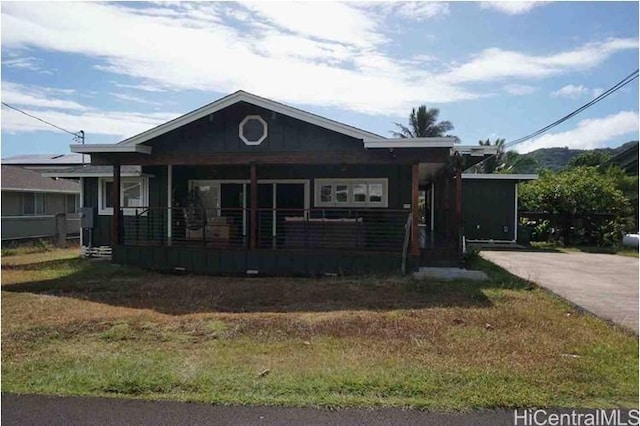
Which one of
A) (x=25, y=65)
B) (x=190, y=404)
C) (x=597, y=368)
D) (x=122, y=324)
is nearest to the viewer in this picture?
(x=190, y=404)

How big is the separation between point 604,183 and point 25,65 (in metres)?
20.8

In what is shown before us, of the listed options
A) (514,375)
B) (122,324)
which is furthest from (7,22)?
(514,375)

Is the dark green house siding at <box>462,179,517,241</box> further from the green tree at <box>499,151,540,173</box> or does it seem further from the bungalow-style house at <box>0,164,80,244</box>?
the green tree at <box>499,151,540,173</box>

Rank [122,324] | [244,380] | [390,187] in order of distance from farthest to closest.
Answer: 1. [390,187]
2. [122,324]
3. [244,380]

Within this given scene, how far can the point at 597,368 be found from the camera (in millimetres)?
4715

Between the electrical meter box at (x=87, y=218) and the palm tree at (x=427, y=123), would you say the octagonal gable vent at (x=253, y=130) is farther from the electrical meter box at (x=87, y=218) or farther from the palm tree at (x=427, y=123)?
A: the palm tree at (x=427, y=123)

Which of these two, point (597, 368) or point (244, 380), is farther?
point (597, 368)

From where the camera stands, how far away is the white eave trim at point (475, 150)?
11.6m

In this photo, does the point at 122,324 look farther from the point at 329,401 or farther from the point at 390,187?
the point at 390,187

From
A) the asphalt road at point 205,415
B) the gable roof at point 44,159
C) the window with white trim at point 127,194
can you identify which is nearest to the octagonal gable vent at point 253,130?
the window with white trim at point 127,194

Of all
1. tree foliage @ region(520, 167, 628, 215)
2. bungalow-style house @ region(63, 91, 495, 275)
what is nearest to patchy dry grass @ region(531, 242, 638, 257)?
tree foliage @ region(520, 167, 628, 215)

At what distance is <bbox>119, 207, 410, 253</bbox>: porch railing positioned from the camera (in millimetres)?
11664

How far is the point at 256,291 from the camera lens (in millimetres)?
9109

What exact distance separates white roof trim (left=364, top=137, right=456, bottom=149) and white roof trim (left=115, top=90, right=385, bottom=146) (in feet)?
0.41
